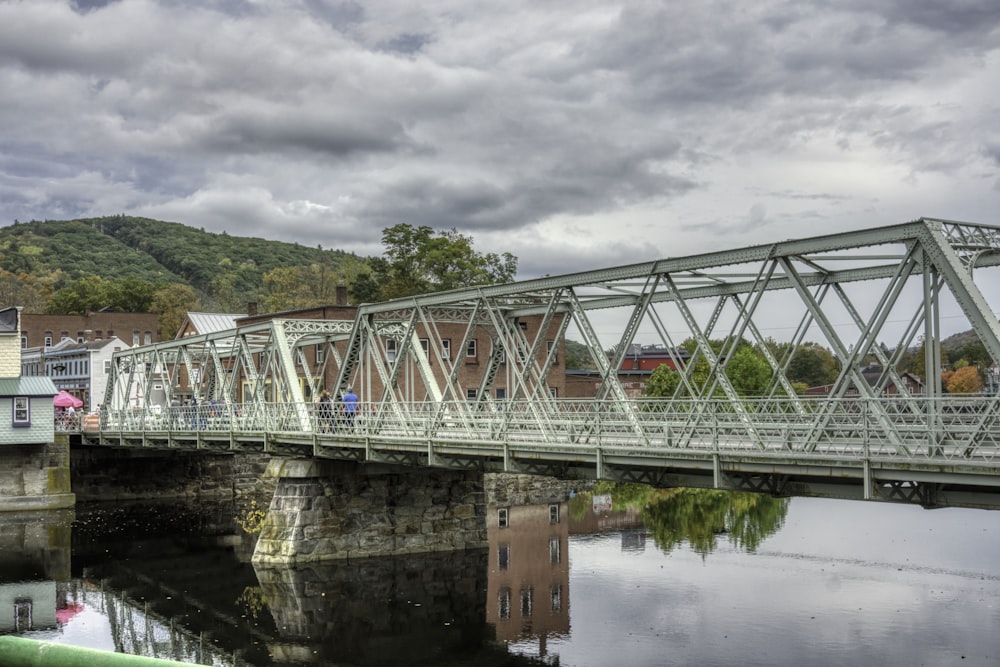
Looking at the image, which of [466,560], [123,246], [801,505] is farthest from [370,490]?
[123,246]

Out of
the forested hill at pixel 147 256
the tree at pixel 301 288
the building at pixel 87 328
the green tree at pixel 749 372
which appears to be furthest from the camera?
the forested hill at pixel 147 256

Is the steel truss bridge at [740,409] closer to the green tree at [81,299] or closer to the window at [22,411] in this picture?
the window at [22,411]

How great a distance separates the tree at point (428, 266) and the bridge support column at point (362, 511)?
4338cm

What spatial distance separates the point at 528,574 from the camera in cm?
3066

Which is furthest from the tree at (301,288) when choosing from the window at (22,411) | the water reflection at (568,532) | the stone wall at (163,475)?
the water reflection at (568,532)

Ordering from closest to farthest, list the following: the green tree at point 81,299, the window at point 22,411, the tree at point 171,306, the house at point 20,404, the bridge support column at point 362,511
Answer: the bridge support column at point 362,511
the house at point 20,404
the window at point 22,411
the tree at point 171,306
the green tree at point 81,299

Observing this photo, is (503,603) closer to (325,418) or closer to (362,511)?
(362,511)

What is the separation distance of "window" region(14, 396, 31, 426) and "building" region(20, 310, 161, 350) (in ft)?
165

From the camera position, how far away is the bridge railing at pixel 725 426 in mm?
15625

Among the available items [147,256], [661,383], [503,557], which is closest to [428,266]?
[661,383]

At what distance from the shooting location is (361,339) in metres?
31.8

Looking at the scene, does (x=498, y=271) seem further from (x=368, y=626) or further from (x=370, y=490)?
(x=368, y=626)

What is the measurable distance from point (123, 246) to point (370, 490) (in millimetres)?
172253

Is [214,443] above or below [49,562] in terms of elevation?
above
